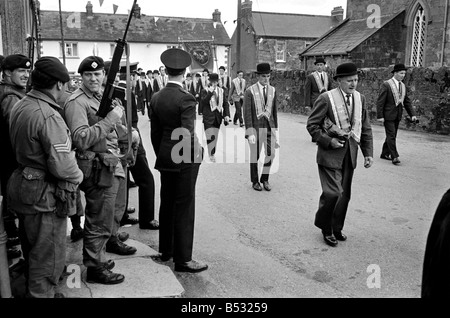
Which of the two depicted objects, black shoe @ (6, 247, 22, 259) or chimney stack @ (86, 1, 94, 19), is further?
chimney stack @ (86, 1, 94, 19)

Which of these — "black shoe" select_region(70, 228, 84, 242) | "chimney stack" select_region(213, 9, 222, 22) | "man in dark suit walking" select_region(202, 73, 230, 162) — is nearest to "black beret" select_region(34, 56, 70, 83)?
"black shoe" select_region(70, 228, 84, 242)

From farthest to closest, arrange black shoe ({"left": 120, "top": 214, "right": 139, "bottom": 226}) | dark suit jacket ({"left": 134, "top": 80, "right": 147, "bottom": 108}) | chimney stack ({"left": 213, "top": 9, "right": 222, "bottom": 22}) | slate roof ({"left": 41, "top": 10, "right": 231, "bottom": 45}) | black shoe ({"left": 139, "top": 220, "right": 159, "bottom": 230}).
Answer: chimney stack ({"left": 213, "top": 9, "right": 222, "bottom": 22}) < slate roof ({"left": 41, "top": 10, "right": 231, "bottom": 45}) < dark suit jacket ({"left": 134, "top": 80, "right": 147, "bottom": 108}) < black shoe ({"left": 120, "top": 214, "right": 139, "bottom": 226}) < black shoe ({"left": 139, "top": 220, "right": 159, "bottom": 230})

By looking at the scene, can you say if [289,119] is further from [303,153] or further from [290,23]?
[290,23]

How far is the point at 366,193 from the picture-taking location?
785 cm

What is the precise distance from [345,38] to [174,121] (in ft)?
74.0

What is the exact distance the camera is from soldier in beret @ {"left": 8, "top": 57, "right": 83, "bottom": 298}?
11.5 feet

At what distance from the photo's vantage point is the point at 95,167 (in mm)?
4152

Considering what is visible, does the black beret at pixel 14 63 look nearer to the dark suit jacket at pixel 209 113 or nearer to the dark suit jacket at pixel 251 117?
the dark suit jacket at pixel 251 117

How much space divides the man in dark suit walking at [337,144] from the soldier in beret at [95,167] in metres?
2.43

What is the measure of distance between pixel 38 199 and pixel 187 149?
1540mm

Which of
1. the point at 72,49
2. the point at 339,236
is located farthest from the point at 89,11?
the point at 339,236

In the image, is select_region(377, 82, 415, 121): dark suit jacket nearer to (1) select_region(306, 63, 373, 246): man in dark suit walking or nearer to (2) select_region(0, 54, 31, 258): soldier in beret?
(1) select_region(306, 63, 373, 246): man in dark suit walking

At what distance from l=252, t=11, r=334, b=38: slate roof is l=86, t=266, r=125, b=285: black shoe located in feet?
Answer: 139
